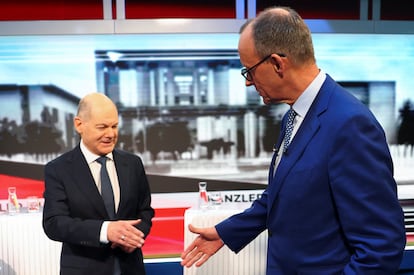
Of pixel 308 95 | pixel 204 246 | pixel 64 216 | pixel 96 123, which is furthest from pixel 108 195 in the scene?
pixel 308 95

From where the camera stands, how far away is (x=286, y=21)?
3.78 feet

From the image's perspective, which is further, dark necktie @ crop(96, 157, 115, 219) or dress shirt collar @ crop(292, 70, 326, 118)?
dark necktie @ crop(96, 157, 115, 219)

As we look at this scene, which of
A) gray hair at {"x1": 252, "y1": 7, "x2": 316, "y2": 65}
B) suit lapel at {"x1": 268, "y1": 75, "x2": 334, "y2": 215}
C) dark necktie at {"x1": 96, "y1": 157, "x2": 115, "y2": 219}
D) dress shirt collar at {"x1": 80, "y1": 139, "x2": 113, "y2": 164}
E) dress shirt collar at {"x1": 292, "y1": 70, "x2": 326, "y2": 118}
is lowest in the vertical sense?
dark necktie at {"x1": 96, "y1": 157, "x2": 115, "y2": 219}

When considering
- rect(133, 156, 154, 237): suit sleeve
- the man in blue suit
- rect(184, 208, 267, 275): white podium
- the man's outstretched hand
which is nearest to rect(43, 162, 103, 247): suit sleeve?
rect(133, 156, 154, 237): suit sleeve

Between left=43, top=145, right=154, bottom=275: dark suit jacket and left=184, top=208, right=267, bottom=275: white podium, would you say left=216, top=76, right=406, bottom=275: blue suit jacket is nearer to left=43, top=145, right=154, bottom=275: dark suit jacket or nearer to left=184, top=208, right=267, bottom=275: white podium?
left=43, top=145, right=154, bottom=275: dark suit jacket

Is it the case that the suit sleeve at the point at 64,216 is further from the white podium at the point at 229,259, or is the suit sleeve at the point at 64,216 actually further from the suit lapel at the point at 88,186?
the white podium at the point at 229,259

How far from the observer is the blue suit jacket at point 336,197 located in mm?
1061

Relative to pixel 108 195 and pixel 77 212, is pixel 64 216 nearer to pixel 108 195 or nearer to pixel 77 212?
pixel 77 212

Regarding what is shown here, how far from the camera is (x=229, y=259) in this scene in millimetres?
3078

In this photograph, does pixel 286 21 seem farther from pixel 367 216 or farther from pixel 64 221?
pixel 64 221

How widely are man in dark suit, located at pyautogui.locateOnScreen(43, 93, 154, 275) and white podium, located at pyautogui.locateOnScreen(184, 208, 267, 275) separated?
1.08m

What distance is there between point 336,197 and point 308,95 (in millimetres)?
316

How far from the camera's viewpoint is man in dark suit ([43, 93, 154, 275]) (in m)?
1.85

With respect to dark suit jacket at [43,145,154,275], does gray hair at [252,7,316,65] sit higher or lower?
higher
